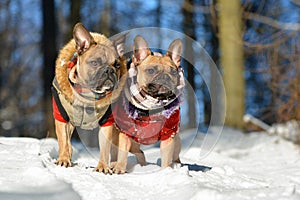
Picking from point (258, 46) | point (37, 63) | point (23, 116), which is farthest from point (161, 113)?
point (37, 63)

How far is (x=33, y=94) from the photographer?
74.3 ft

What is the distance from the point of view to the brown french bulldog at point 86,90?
12.5 ft

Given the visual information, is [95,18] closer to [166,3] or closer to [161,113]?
[166,3]

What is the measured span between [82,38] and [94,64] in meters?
0.24

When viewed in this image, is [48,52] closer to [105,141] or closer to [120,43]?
[120,43]

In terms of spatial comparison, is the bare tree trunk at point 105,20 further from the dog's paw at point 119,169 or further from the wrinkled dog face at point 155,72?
the dog's paw at point 119,169

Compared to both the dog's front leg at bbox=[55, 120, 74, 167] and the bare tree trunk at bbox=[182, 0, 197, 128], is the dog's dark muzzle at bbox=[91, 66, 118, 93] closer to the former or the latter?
the dog's front leg at bbox=[55, 120, 74, 167]

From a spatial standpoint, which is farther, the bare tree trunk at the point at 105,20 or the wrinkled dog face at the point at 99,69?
the bare tree trunk at the point at 105,20

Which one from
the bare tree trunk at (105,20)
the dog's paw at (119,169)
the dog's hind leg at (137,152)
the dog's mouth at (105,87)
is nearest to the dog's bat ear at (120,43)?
the dog's mouth at (105,87)

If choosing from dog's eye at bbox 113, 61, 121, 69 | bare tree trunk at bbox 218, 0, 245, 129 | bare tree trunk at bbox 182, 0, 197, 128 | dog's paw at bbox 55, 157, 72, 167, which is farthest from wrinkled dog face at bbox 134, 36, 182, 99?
bare tree trunk at bbox 182, 0, 197, 128

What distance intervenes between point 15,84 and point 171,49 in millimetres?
17988

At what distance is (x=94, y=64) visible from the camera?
3.91m

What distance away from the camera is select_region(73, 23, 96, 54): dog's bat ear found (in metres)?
3.89

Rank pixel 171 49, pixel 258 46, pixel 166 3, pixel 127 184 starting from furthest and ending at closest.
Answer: pixel 166 3, pixel 258 46, pixel 171 49, pixel 127 184
